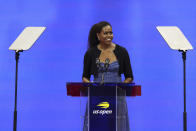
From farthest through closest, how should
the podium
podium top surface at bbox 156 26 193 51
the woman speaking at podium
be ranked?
podium top surface at bbox 156 26 193 51 → the woman speaking at podium → the podium

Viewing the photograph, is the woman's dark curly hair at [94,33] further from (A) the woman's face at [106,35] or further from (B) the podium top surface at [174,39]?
(B) the podium top surface at [174,39]

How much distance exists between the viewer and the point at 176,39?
12.1ft

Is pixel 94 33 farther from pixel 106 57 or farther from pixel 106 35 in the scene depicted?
pixel 106 57

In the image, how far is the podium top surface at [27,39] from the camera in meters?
3.69

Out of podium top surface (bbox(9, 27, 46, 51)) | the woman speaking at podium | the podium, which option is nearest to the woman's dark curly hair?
the woman speaking at podium

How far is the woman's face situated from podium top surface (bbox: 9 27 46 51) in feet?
1.92

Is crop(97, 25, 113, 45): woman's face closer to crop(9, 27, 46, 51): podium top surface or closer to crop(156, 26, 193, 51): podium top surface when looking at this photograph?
crop(156, 26, 193, 51): podium top surface

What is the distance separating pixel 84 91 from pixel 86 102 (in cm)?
8

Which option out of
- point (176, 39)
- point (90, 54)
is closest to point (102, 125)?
point (90, 54)

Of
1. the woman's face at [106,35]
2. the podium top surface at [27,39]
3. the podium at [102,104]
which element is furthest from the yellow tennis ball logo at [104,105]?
the podium top surface at [27,39]

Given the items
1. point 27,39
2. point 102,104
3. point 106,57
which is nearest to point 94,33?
point 106,57

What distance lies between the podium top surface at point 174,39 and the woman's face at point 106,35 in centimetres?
48

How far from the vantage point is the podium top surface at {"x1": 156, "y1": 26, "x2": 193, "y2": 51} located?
359cm

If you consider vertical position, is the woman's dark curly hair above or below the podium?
above
